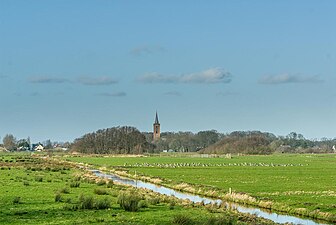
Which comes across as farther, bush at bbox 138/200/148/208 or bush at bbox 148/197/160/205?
bush at bbox 148/197/160/205

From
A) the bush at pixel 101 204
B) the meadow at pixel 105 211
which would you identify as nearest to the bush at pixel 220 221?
the meadow at pixel 105 211

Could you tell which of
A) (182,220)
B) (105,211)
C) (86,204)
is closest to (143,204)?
(105,211)

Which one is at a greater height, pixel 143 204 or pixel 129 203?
pixel 129 203

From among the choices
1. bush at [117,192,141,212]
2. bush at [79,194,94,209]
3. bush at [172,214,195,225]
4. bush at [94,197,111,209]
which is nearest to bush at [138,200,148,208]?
bush at [117,192,141,212]

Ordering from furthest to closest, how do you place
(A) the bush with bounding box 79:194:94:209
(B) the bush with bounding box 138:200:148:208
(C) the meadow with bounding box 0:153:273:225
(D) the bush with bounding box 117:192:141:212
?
1. (B) the bush with bounding box 138:200:148:208
2. (D) the bush with bounding box 117:192:141:212
3. (A) the bush with bounding box 79:194:94:209
4. (C) the meadow with bounding box 0:153:273:225

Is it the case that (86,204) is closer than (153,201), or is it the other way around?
(86,204)

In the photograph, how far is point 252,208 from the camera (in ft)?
131

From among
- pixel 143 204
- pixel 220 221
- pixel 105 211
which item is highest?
pixel 143 204

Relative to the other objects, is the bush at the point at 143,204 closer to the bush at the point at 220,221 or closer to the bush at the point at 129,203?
the bush at the point at 129,203

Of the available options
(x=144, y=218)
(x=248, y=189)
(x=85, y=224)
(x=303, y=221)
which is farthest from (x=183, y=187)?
(x=85, y=224)

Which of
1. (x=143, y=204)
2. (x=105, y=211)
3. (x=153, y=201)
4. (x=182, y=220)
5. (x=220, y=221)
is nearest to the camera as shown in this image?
(x=182, y=220)

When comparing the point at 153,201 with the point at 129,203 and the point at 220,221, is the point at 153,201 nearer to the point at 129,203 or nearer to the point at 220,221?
the point at 129,203

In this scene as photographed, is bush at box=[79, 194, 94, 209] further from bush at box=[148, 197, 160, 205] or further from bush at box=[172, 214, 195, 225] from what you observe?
bush at box=[172, 214, 195, 225]

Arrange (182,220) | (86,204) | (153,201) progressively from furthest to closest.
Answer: (153,201) < (86,204) < (182,220)
